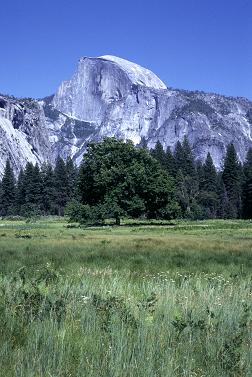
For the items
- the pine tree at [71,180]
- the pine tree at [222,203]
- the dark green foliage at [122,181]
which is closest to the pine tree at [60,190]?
the pine tree at [71,180]

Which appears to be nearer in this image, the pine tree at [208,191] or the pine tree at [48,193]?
the pine tree at [208,191]

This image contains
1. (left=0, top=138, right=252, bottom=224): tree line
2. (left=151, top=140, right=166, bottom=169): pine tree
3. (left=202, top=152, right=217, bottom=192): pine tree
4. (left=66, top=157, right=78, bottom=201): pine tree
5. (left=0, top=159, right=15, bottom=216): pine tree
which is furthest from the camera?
(left=66, top=157, right=78, bottom=201): pine tree

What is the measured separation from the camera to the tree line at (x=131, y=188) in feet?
248

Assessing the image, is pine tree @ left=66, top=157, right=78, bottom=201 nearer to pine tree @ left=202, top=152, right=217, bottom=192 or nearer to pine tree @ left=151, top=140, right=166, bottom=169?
pine tree @ left=151, top=140, right=166, bottom=169

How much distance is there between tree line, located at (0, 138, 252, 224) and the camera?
75.7 metres

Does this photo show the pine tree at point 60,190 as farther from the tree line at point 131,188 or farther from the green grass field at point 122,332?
the green grass field at point 122,332

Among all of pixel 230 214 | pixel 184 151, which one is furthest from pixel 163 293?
pixel 184 151

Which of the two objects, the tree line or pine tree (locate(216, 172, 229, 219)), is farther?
pine tree (locate(216, 172, 229, 219))

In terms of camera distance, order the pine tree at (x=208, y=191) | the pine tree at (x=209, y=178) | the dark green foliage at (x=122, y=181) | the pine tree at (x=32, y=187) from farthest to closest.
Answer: the pine tree at (x=32, y=187)
the pine tree at (x=209, y=178)
the pine tree at (x=208, y=191)
the dark green foliage at (x=122, y=181)

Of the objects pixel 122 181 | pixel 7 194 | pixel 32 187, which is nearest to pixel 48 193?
pixel 32 187

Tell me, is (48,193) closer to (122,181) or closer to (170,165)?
(170,165)

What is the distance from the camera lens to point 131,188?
7606 centimetres

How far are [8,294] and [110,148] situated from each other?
7382 centimetres

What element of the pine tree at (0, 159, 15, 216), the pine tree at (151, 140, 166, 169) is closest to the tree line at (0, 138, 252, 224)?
the pine tree at (0, 159, 15, 216)
